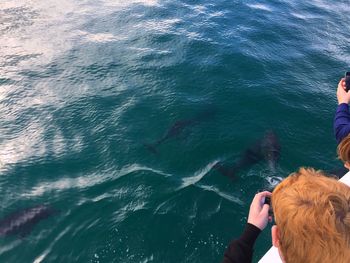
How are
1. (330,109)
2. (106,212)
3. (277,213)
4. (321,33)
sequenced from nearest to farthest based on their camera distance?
(277,213), (106,212), (330,109), (321,33)

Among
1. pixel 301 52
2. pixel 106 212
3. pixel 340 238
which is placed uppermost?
pixel 340 238

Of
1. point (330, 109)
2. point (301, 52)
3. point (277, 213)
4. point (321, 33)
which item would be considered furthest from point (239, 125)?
point (321, 33)

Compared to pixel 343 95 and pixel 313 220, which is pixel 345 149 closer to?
pixel 343 95

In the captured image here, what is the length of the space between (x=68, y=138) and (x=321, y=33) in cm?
1551

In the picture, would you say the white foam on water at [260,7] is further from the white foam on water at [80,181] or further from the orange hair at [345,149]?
the orange hair at [345,149]

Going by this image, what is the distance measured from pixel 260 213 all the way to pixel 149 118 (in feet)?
29.3

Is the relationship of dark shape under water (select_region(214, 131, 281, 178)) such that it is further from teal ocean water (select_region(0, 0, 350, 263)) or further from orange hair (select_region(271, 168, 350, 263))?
orange hair (select_region(271, 168, 350, 263))

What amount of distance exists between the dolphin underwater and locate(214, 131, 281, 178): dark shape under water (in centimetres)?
481

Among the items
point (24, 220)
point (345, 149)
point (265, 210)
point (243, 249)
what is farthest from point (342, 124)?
point (24, 220)

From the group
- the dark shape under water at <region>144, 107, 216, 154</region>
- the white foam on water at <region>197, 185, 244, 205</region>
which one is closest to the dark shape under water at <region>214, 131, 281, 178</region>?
the white foam on water at <region>197, 185, 244, 205</region>

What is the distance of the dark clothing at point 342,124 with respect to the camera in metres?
5.03

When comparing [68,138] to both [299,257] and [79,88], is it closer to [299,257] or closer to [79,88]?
[79,88]

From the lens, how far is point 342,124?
513 cm

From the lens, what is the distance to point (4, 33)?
17328mm
